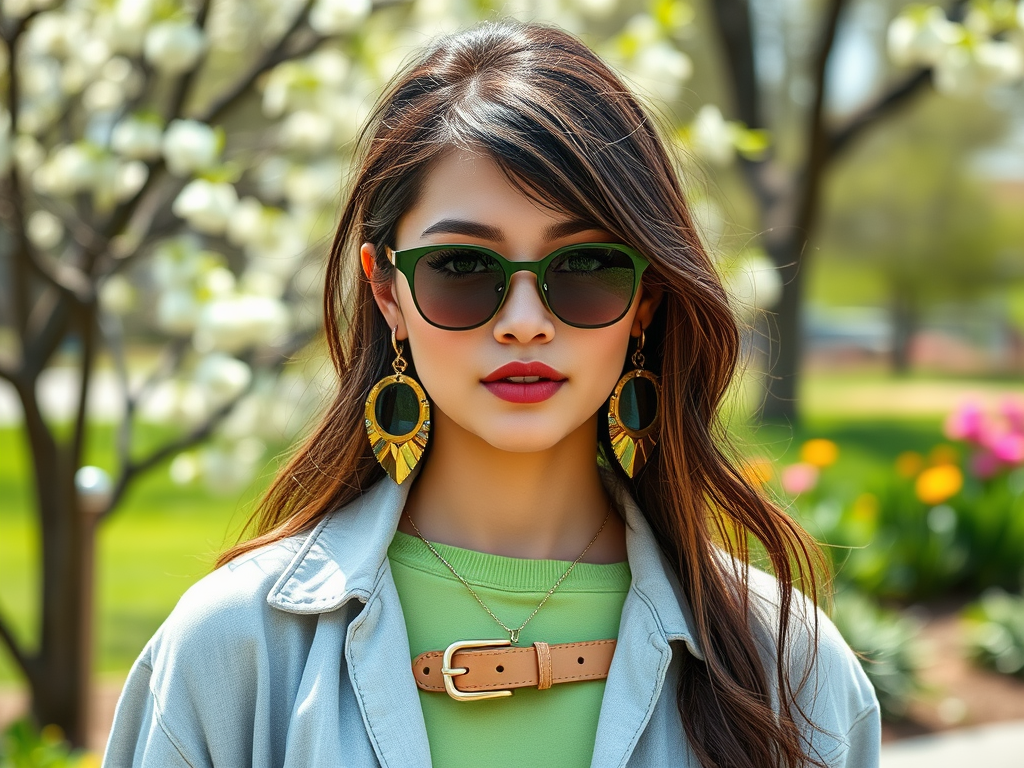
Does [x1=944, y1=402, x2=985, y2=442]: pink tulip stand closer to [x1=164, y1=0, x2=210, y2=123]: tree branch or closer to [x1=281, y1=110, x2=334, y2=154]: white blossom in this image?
[x1=281, y1=110, x2=334, y2=154]: white blossom

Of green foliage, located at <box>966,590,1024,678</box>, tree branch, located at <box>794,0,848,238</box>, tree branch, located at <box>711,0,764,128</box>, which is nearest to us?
green foliage, located at <box>966,590,1024,678</box>

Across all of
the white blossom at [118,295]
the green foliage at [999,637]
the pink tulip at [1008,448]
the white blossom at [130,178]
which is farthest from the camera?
the pink tulip at [1008,448]

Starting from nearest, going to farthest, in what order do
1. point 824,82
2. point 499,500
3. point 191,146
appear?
point 499,500 < point 191,146 < point 824,82

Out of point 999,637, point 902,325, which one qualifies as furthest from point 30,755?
point 902,325

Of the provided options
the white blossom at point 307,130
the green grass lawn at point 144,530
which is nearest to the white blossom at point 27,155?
the white blossom at point 307,130

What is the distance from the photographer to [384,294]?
1.89 metres

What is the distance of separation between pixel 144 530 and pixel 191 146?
657 centimetres

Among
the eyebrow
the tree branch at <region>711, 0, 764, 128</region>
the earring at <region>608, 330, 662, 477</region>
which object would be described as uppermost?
the tree branch at <region>711, 0, 764, 128</region>

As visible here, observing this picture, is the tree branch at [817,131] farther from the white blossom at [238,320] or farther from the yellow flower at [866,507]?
the white blossom at [238,320]

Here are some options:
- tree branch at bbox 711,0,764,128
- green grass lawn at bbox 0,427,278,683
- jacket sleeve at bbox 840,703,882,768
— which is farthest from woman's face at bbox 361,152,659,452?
tree branch at bbox 711,0,764,128

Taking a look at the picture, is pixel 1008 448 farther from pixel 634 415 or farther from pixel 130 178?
pixel 634 415

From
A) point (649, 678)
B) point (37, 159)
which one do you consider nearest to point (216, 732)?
point (649, 678)

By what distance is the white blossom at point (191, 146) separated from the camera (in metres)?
3.33

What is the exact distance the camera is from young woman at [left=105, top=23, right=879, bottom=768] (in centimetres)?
165
